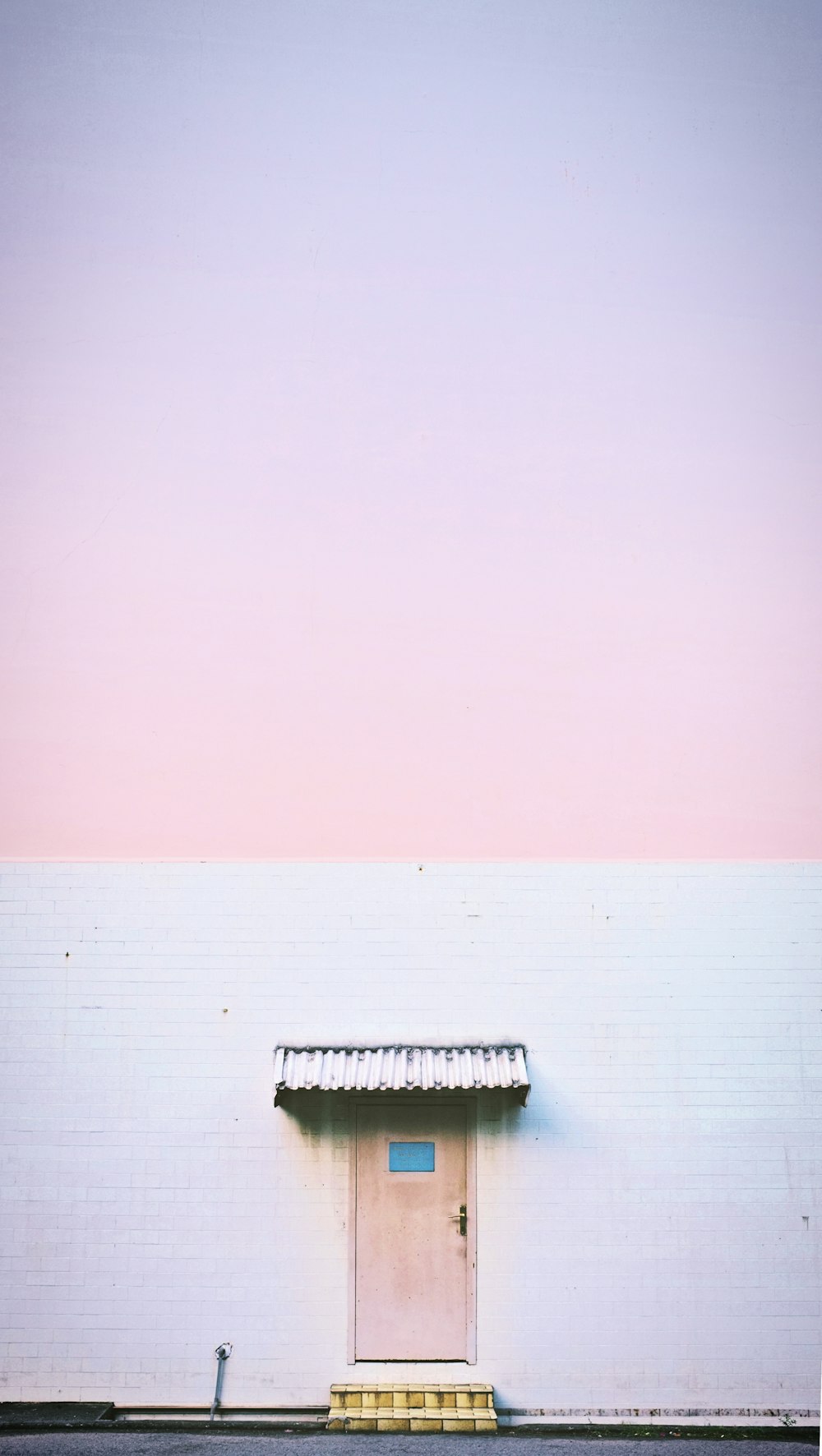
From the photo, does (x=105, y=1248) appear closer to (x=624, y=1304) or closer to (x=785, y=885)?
(x=624, y=1304)

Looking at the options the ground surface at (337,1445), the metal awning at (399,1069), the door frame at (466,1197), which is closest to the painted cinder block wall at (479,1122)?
the door frame at (466,1197)

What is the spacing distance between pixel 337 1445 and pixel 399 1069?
2.56 metres

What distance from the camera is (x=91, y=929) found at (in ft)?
27.2

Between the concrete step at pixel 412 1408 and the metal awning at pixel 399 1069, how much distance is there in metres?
2.18

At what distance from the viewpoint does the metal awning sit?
7.54 meters

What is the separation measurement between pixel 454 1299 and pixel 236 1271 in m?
1.70

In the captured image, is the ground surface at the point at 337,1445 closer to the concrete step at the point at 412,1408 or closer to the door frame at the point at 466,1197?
the concrete step at the point at 412,1408

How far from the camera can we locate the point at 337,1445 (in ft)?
23.6

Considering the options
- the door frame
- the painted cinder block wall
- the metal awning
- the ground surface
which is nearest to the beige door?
the door frame

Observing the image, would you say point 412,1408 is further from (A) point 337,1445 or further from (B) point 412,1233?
(B) point 412,1233

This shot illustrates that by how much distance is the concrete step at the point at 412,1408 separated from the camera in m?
7.54

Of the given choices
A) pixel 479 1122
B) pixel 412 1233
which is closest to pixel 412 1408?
pixel 412 1233

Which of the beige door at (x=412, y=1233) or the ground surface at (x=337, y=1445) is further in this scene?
the beige door at (x=412, y=1233)

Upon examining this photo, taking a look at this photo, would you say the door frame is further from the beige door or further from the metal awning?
the metal awning
